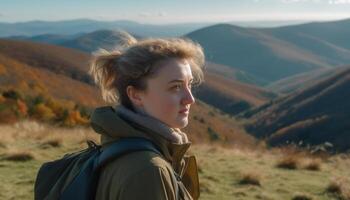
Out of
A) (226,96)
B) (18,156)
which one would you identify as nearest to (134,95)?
(18,156)

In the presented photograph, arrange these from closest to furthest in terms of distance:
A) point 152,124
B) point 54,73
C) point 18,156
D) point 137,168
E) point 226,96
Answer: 1. point 137,168
2. point 152,124
3. point 18,156
4. point 54,73
5. point 226,96

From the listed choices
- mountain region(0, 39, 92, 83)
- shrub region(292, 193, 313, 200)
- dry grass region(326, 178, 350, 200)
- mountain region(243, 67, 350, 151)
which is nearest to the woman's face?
shrub region(292, 193, 313, 200)

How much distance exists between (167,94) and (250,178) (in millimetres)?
7218

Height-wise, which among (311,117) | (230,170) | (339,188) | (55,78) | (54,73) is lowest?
(311,117)

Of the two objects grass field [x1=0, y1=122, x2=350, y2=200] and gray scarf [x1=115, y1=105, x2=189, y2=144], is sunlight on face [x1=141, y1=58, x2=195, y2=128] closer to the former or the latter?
gray scarf [x1=115, y1=105, x2=189, y2=144]

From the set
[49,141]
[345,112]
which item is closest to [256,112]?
[345,112]

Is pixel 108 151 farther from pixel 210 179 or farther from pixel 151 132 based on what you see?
pixel 210 179

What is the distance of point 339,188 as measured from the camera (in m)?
8.98

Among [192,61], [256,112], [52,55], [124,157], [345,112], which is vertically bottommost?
[256,112]

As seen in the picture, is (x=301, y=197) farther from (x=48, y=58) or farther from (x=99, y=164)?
(x=48, y=58)

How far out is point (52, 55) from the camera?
87750 millimetres

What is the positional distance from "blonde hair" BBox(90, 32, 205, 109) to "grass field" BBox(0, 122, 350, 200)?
17.5 feet

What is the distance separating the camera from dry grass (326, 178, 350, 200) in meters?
8.62

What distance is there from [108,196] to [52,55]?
87.8m
